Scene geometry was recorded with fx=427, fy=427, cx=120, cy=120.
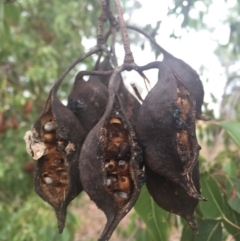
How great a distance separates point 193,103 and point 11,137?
10.8ft

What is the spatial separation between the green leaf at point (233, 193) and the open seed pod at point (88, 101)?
Answer: 69cm

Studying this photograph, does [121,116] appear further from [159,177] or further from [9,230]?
[9,230]

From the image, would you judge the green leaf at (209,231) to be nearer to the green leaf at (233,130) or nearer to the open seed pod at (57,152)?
the green leaf at (233,130)

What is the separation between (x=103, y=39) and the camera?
1.39 m

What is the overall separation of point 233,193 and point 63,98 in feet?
11.1

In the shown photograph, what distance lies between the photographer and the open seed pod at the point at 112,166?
1044 mm

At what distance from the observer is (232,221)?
1.70 meters

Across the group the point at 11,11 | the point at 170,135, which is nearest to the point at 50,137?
the point at 170,135

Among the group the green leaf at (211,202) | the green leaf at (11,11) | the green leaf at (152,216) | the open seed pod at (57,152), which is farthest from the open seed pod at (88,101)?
the green leaf at (11,11)

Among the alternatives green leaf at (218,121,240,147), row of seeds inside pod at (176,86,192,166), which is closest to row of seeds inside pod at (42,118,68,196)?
row of seeds inside pod at (176,86,192,166)

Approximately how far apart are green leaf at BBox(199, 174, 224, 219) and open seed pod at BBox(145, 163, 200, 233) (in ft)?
1.65

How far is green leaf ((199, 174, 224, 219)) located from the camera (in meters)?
1.65

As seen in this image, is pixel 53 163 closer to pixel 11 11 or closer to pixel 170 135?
pixel 170 135

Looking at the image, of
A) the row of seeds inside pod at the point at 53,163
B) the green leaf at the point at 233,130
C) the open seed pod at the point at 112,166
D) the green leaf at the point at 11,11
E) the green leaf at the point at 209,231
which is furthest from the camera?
the green leaf at the point at 11,11
